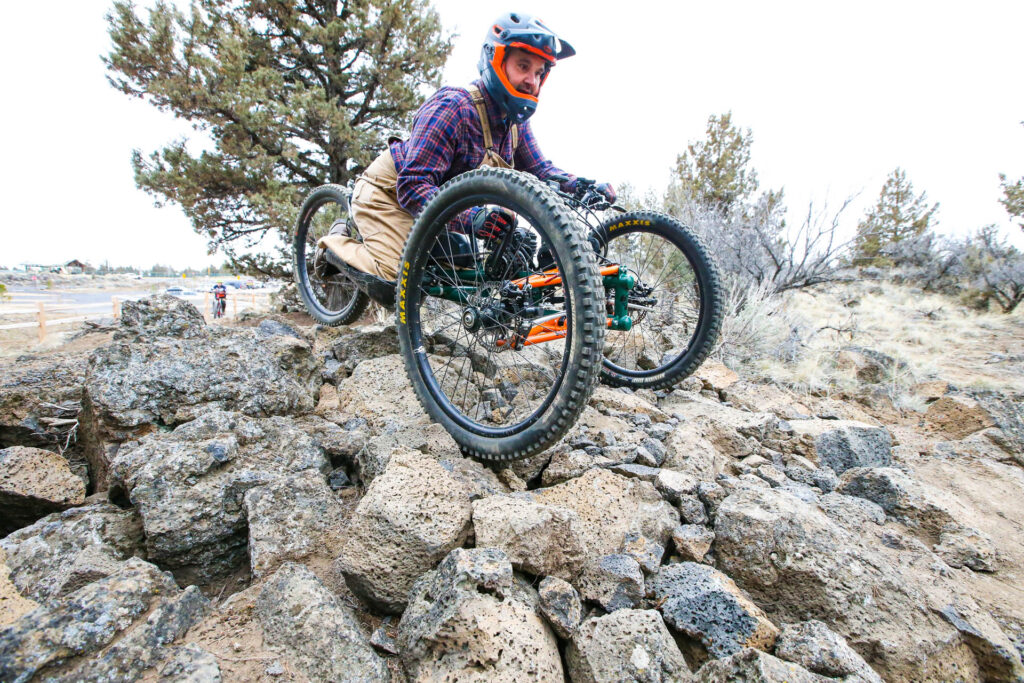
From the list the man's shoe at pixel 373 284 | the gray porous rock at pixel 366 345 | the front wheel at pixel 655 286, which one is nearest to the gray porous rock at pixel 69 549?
the man's shoe at pixel 373 284

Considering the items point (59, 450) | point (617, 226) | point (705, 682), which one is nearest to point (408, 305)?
point (617, 226)

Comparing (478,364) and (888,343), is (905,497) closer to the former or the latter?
(478,364)

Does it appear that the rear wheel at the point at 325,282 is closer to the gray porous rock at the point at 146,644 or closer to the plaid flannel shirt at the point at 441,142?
the plaid flannel shirt at the point at 441,142

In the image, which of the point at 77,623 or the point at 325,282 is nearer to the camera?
the point at 77,623

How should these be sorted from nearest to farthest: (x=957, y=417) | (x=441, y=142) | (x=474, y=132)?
(x=441, y=142) → (x=474, y=132) → (x=957, y=417)

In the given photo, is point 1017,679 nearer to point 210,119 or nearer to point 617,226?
point 617,226

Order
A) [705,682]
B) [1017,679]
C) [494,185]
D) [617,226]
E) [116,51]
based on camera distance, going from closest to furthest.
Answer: [705,682] < [1017,679] < [494,185] < [617,226] < [116,51]

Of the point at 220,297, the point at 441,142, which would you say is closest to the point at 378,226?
the point at 441,142

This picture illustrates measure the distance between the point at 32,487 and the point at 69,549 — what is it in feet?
1.60

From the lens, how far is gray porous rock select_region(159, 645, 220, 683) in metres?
0.90

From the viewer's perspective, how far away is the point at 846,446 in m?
2.08

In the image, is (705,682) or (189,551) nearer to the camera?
(705,682)

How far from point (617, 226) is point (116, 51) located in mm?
9004

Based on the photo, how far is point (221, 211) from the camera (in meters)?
7.73
